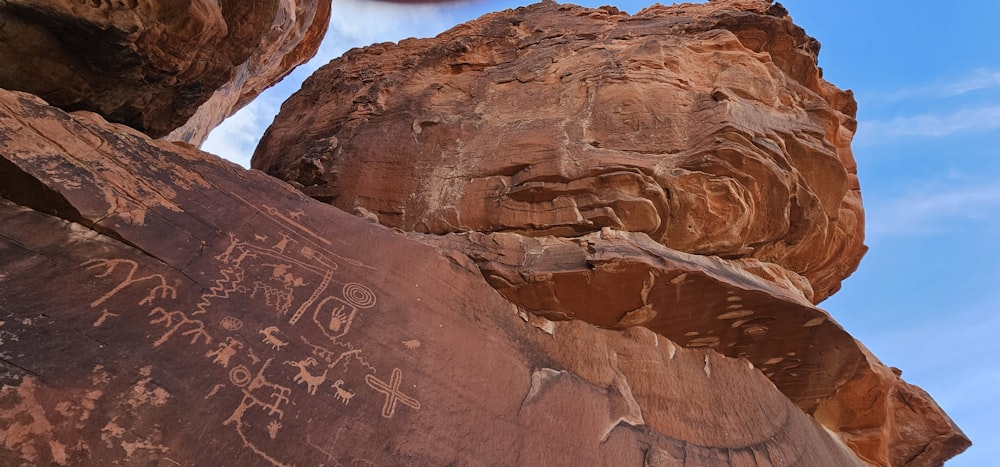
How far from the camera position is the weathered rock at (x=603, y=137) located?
6.67m

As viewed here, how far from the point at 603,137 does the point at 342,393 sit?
455cm

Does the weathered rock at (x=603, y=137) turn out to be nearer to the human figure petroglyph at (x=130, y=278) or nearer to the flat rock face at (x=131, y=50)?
the flat rock face at (x=131, y=50)

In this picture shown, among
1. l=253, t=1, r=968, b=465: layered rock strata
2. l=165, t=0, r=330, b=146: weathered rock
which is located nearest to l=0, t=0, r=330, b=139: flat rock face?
l=165, t=0, r=330, b=146: weathered rock

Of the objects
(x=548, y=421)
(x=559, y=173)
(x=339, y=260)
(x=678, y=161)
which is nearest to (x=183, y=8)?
(x=339, y=260)

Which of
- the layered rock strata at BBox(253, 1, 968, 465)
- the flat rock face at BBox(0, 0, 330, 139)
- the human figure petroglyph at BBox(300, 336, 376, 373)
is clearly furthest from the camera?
the layered rock strata at BBox(253, 1, 968, 465)

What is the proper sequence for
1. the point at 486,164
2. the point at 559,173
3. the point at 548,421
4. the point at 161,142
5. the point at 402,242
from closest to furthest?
the point at 548,421 < the point at 161,142 < the point at 402,242 < the point at 559,173 < the point at 486,164

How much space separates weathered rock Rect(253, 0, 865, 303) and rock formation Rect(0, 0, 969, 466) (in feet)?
0.12

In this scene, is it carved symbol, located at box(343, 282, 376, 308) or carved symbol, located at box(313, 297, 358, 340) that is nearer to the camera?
carved symbol, located at box(313, 297, 358, 340)

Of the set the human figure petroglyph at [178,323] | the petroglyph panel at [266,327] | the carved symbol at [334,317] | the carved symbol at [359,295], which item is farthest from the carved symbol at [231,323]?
the carved symbol at [359,295]

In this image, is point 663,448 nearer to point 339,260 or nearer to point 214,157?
point 339,260

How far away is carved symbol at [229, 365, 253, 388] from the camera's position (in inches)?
137

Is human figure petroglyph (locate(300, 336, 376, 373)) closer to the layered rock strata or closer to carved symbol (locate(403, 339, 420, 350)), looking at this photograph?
carved symbol (locate(403, 339, 420, 350))

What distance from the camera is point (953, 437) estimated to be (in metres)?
7.52

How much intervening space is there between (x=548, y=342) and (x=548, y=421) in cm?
94
